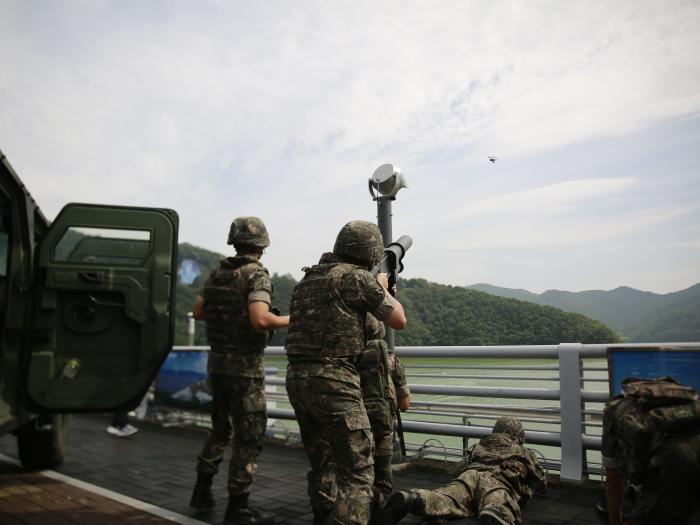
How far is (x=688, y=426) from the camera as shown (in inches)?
125

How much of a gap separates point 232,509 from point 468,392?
287 cm

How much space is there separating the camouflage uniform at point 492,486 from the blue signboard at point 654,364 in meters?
1.06

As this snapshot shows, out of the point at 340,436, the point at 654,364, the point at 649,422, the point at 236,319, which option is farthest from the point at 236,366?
the point at 654,364

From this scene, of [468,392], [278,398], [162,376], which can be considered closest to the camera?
[468,392]

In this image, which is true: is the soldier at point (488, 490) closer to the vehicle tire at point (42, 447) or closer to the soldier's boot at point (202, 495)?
the soldier's boot at point (202, 495)

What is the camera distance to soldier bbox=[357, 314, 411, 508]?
13.8 feet

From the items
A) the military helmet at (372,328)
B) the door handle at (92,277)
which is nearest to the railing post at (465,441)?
the military helmet at (372,328)

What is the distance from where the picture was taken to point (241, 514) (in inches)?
166

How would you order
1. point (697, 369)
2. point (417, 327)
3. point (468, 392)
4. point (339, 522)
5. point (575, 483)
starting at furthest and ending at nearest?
1. point (417, 327)
2. point (468, 392)
3. point (575, 483)
4. point (697, 369)
5. point (339, 522)

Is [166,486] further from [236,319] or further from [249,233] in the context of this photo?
[249,233]

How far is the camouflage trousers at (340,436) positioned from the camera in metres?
3.24

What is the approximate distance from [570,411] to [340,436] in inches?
115

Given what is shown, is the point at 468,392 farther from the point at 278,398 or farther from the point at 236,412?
the point at 278,398

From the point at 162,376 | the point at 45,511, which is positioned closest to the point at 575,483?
the point at 45,511
